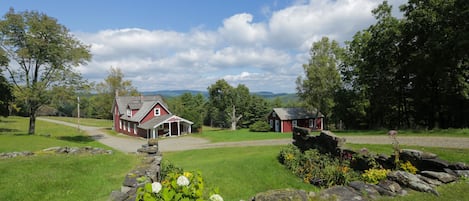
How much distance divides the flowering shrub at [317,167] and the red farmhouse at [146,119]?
77.8ft

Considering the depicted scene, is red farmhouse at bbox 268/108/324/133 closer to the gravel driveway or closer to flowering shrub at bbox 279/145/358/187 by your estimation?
the gravel driveway

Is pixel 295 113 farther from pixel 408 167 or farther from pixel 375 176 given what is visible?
pixel 375 176

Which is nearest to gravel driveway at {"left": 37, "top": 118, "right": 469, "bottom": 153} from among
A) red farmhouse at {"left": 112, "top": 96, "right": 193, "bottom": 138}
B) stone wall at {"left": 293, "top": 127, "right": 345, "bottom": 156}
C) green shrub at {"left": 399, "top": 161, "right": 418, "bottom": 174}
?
stone wall at {"left": 293, "top": 127, "right": 345, "bottom": 156}

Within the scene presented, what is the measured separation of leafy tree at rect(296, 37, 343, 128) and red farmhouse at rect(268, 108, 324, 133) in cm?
572

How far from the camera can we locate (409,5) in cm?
2070

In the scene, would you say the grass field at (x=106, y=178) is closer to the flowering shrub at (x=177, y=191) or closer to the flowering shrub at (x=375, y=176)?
the flowering shrub at (x=375, y=176)

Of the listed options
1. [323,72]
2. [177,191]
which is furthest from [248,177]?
[323,72]

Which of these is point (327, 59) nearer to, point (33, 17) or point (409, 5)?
point (409, 5)

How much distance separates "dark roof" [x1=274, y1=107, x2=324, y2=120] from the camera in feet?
125

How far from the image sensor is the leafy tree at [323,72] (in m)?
31.3

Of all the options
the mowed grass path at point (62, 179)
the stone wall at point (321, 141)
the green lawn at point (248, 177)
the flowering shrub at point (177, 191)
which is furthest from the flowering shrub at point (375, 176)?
the mowed grass path at point (62, 179)

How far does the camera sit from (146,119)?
34.7 metres

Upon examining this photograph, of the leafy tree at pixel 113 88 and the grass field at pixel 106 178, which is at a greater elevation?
the leafy tree at pixel 113 88

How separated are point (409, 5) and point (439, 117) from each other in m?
10.1
